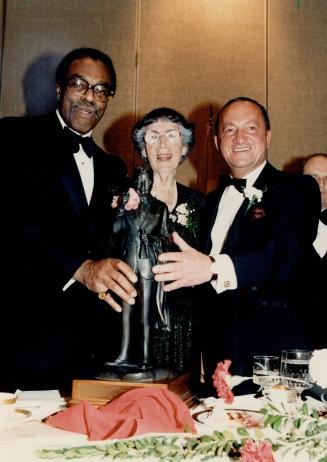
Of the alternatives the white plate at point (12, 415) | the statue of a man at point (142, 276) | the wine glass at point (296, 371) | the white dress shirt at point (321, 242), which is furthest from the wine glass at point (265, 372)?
the white dress shirt at point (321, 242)

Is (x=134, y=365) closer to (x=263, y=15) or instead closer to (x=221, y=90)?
(x=221, y=90)

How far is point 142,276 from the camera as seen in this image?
1868mm

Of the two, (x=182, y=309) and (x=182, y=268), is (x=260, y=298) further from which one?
(x=182, y=268)

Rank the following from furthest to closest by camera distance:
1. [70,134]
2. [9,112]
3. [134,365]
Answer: [9,112] → [70,134] → [134,365]

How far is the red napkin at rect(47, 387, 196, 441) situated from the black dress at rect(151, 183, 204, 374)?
762mm

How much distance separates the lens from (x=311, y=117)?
4789 mm

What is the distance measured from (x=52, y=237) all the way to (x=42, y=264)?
5.5 inches

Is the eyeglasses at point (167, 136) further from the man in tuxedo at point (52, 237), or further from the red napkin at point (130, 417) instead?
the red napkin at point (130, 417)

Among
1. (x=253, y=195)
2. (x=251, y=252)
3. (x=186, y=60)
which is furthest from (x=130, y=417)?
(x=186, y=60)

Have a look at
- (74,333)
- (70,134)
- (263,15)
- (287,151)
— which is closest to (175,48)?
(263,15)

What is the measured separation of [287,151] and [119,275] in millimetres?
3258

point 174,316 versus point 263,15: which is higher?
point 263,15

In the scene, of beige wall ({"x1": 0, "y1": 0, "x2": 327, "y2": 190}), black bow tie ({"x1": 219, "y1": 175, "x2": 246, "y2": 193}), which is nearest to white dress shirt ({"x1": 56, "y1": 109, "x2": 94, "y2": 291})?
black bow tie ({"x1": 219, "y1": 175, "x2": 246, "y2": 193})

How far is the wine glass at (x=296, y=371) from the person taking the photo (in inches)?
61.6
